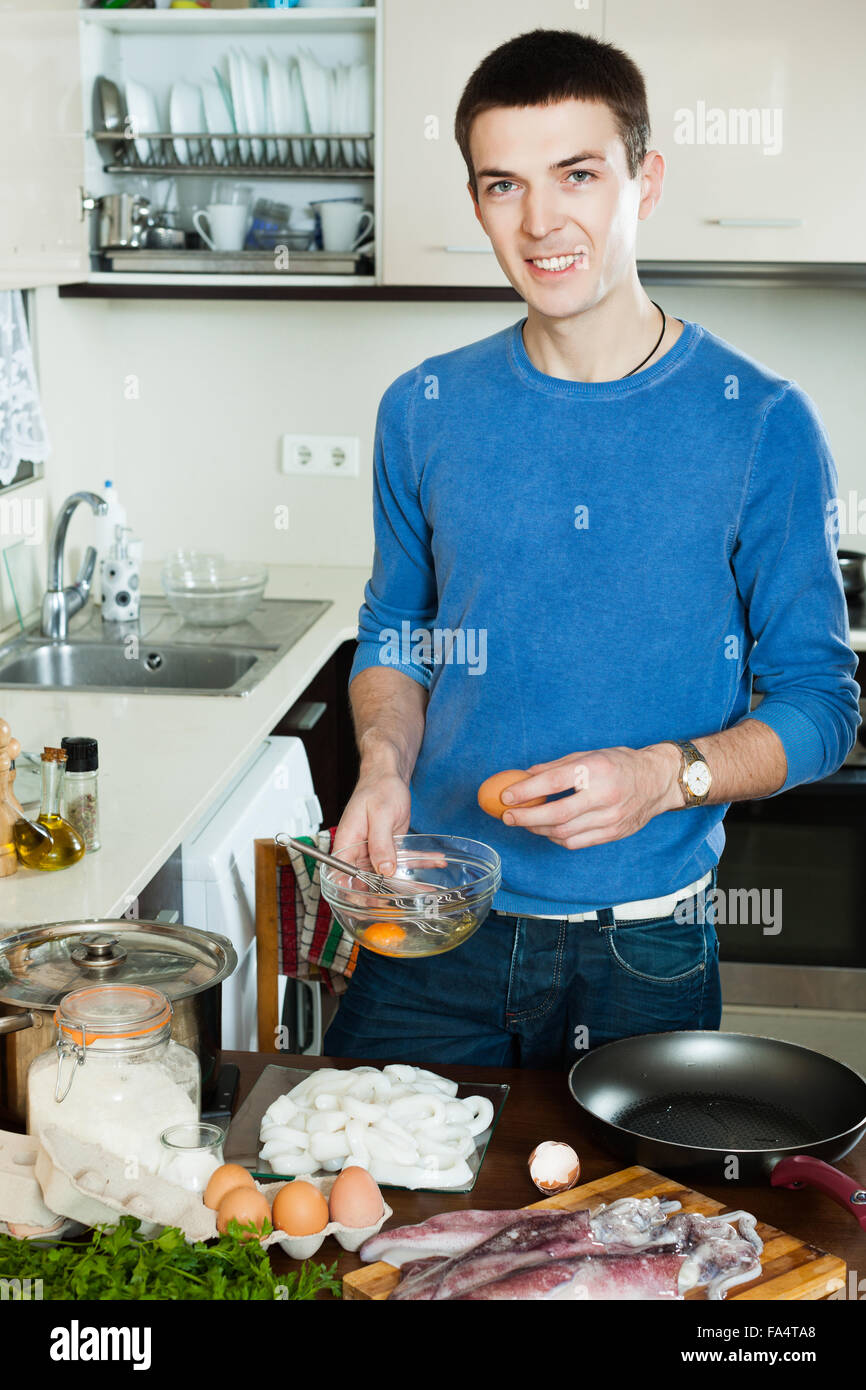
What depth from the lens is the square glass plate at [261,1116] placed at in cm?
102

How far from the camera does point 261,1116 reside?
3.59 feet

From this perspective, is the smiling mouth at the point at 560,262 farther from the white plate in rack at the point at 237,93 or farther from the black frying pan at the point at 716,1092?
the white plate in rack at the point at 237,93

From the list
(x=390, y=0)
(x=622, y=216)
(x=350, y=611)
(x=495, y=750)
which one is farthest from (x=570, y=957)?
(x=390, y=0)

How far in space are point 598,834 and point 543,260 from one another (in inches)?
20.7

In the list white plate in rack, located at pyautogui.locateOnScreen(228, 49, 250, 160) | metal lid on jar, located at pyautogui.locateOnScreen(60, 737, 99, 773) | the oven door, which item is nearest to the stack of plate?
white plate in rack, located at pyautogui.locateOnScreen(228, 49, 250, 160)

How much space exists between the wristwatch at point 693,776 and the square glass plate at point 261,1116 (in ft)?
0.97

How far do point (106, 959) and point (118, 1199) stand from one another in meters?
0.19

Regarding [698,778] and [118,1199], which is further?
[698,778]

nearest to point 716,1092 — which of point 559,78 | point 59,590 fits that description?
point 559,78

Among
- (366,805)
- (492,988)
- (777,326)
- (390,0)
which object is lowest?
(492,988)

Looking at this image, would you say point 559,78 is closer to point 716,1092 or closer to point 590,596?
point 590,596

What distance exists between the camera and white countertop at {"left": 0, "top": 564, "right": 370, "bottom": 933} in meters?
1.51

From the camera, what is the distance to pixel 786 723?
1.28m

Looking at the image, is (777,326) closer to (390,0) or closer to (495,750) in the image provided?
(390,0)
